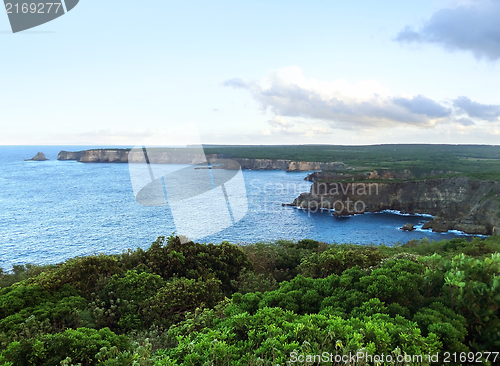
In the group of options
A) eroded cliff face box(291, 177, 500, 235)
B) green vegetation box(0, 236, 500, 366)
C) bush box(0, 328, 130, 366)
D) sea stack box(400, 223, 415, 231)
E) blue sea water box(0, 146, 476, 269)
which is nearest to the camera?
green vegetation box(0, 236, 500, 366)

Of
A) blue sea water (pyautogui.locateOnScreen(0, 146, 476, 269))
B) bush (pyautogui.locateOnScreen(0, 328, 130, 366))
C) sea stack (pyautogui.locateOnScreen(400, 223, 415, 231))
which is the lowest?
sea stack (pyautogui.locateOnScreen(400, 223, 415, 231))

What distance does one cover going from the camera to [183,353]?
693 cm

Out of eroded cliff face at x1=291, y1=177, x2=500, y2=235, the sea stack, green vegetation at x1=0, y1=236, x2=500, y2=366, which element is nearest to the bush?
green vegetation at x1=0, y1=236, x2=500, y2=366

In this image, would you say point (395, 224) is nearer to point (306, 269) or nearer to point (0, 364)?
point (306, 269)

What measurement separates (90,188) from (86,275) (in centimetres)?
9468

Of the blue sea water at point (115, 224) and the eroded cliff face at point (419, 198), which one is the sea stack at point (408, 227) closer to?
the blue sea water at point (115, 224)

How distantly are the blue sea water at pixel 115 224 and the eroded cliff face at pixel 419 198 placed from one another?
12.6 feet

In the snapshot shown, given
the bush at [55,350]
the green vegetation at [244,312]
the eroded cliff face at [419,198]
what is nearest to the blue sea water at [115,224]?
the eroded cliff face at [419,198]

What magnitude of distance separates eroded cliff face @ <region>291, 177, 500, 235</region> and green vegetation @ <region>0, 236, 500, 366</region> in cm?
6300

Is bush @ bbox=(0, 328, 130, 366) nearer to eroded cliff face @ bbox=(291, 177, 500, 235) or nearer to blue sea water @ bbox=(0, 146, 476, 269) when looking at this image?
blue sea water @ bbox=(0, 146, 476, 269)

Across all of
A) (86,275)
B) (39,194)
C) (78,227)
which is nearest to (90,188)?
(39,194)

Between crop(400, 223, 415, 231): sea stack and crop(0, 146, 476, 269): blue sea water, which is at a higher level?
crop(0, 146, 476, 269): blue sea water

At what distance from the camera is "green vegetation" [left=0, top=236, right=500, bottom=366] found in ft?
21.1

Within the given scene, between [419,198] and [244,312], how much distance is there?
81.8m
